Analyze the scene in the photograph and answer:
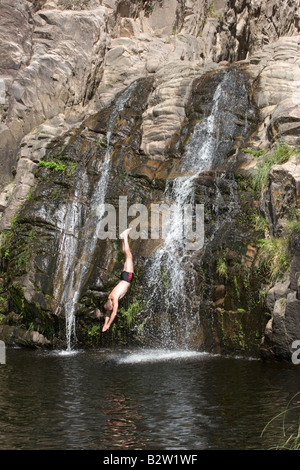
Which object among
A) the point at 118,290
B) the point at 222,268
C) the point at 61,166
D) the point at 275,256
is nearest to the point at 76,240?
the point at 61,166

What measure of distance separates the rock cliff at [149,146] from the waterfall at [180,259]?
0.20 meters

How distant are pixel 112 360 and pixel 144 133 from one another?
9.02 meters

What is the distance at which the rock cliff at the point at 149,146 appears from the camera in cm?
1129

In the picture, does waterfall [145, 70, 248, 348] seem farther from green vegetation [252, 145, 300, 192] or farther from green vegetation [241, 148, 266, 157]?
green vegetation [252, 145, 300, 192]

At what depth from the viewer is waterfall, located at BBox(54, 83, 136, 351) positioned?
13.0m

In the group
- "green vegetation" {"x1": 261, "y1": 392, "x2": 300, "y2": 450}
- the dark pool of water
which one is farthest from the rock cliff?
"green vegetation" {"x1": 261, "y1": 392, "x2": 300, "y2": 450}

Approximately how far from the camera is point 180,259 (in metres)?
12.5

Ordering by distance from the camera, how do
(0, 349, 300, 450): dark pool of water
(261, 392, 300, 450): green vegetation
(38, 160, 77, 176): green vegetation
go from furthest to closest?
1. (38, 160, 77, 176): green vegetation
2. (0, 349, 300, 450): dark pool of water
3. (261, 392, 300, 450): green vegetation

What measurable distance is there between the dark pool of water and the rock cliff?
5.64 ft

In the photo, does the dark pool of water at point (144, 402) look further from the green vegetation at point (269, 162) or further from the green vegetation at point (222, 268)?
the green vegetation at point (269, 162)

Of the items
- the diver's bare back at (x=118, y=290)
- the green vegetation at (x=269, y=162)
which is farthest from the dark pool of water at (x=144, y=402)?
the green vegetation at (x=269, y=162)

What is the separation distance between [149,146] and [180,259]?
5.42 metres

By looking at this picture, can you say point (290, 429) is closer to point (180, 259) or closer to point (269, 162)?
point (180, 259)
